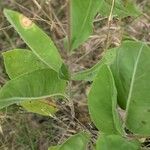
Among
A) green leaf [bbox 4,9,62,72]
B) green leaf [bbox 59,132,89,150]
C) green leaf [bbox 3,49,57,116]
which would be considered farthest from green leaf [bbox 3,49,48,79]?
green leaf [bbox 59,132,89,150]

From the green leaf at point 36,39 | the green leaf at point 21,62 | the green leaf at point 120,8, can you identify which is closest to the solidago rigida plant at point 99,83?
the green leaf at point 36,39

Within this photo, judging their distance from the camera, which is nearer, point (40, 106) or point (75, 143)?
point (75, 143)

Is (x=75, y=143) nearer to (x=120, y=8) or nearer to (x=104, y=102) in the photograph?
(x=104, y=102)

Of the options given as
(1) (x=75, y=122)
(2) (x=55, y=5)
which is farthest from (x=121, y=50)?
(2) (x=55, y=5)

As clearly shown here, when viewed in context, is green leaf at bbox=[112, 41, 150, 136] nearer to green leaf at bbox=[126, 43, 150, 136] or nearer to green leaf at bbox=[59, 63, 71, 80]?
green leaf at bbox=[126, 43, 150, 136]

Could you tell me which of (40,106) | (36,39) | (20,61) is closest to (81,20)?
(36,39)

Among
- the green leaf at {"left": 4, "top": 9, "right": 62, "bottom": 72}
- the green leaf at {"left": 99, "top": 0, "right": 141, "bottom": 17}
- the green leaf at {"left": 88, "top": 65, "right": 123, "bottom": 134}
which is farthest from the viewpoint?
the green leaf at {"left": 99, "top": 0, "right": 141, "bottom": 17}

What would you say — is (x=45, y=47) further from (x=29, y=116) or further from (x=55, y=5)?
(x=55, y=5)

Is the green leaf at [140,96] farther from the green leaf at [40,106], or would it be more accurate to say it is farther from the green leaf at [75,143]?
the green leaf at [40,106]
